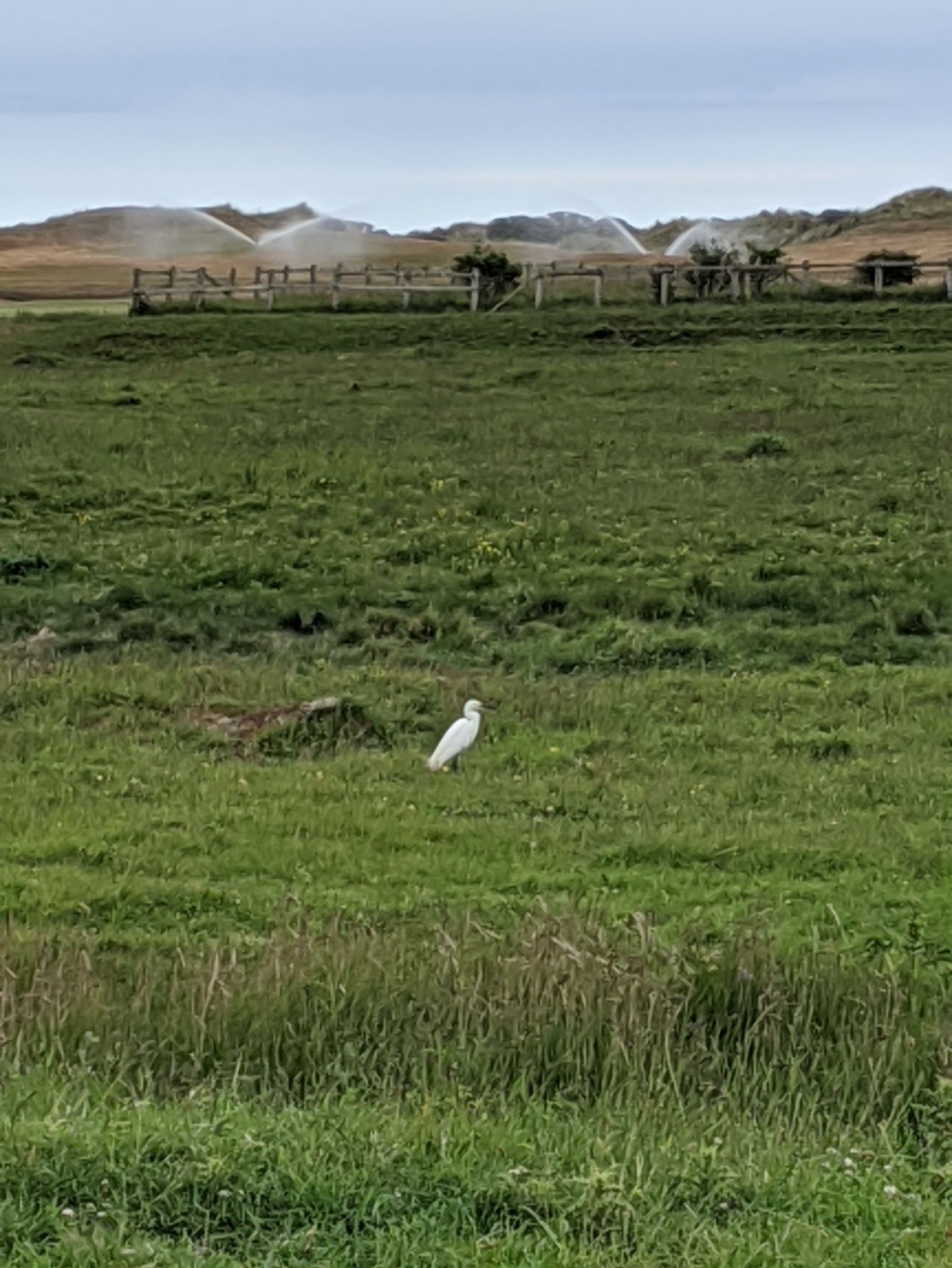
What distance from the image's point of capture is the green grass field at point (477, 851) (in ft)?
17.4

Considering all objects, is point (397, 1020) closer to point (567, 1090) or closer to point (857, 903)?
point (567, 1090)

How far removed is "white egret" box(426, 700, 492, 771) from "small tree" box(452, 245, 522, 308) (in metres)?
35.4

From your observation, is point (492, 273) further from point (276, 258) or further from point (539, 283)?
point (276, 258)

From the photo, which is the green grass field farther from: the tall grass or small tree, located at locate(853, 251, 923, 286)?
small tree, located at locate(853, 251, 923, 286)

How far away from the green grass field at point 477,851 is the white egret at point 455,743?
0.20 meters

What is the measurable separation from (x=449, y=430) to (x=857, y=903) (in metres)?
19.9

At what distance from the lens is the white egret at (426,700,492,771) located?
40.0 feet

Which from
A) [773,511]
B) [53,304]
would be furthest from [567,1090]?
[53,304]

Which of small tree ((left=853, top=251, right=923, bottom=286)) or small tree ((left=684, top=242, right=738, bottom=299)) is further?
small tree ((left=853, top=251, right=923, bottom=286))

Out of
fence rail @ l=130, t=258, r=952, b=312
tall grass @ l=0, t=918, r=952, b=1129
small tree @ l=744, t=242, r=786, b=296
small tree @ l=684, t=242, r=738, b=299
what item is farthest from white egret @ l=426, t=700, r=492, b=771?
small tree @ l=744, t=242, r=786, b=296

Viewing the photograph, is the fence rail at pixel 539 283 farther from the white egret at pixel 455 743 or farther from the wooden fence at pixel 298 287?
the white egret at pixel 455 743

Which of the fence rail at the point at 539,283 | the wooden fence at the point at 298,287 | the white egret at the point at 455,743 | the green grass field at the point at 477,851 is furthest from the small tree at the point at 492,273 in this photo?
the white egret at the point at 455,743

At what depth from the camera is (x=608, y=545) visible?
1991 cm

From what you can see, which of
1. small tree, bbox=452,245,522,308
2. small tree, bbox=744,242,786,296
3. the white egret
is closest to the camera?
the white egret
